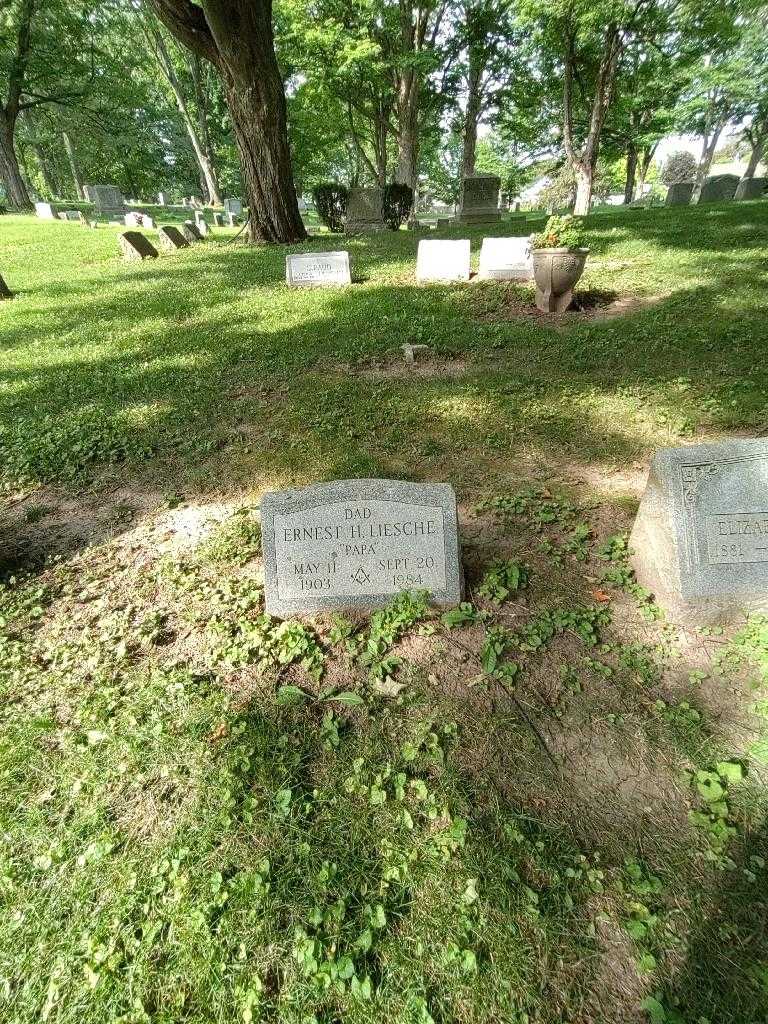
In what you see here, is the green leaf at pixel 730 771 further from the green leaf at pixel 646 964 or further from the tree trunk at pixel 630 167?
the tree trunk at pixel 630 167

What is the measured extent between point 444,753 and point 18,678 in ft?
7.18

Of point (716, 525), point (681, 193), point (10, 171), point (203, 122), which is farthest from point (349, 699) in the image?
point (203, 122)

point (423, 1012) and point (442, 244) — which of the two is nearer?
point (423, 1012)

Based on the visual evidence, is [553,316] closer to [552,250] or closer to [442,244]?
[552,250]

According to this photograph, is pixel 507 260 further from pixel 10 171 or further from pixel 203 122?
pixel 10 171

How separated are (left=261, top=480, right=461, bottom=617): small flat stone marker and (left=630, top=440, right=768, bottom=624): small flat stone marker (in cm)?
113

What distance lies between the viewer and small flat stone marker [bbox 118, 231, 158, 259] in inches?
478

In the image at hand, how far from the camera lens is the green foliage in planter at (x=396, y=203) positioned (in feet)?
54.1

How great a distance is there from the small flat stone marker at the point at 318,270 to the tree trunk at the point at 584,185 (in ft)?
47.6

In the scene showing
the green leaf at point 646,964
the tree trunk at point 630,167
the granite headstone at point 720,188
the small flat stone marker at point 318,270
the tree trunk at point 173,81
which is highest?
the tree trunk at point 173,81

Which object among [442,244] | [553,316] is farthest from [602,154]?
[553,316]

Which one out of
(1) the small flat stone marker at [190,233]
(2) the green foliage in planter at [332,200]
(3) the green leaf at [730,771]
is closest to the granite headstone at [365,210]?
(2) the green foliage in planter at [332,200]

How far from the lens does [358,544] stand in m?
2.80

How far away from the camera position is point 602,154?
32031 mm
